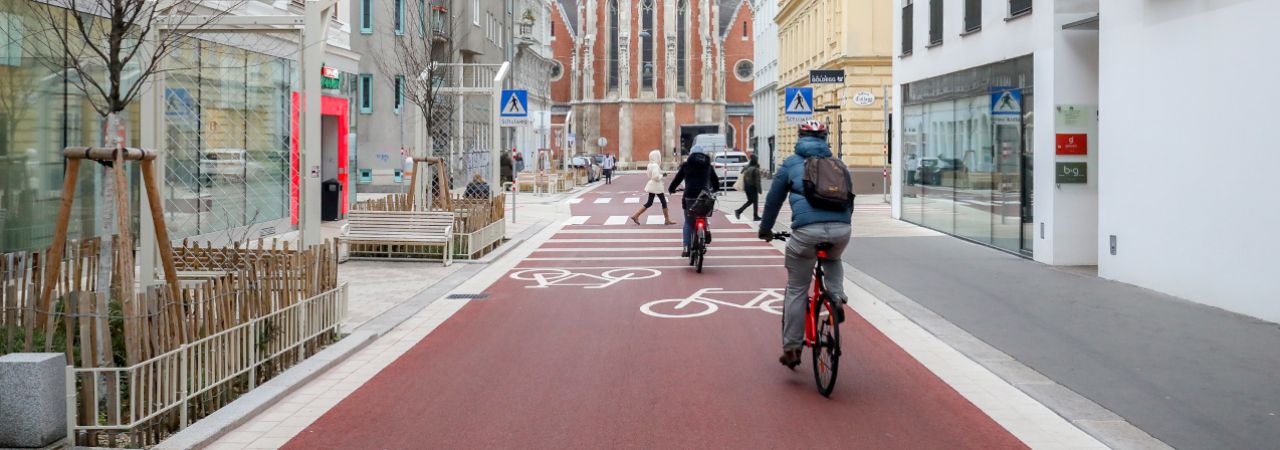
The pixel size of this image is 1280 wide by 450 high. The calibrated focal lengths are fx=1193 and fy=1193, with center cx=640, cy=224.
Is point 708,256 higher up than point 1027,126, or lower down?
lower down

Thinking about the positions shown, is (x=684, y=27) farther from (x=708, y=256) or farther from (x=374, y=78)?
(x=708, y=256)

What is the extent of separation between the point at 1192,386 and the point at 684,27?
98150 millimetres

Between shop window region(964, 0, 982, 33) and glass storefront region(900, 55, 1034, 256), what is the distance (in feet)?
2.45

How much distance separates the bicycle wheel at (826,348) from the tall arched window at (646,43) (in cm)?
9729

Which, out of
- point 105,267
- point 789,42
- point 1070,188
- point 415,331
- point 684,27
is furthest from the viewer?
point 684,27

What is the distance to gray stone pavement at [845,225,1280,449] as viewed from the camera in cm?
729

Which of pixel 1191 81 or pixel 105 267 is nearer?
pixel 105 267

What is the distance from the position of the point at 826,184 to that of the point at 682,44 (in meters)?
98.8

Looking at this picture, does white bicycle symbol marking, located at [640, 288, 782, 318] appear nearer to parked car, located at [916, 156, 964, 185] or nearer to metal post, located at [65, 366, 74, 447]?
metal post, located at [65, 366, 74, 447]

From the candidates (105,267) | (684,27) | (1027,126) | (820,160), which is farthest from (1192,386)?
(684,27)

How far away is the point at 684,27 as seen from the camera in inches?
4117

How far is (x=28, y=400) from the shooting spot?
5.93 metres

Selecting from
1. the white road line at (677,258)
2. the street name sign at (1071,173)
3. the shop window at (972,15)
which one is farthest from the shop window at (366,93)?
the street name sign at (1071,173)

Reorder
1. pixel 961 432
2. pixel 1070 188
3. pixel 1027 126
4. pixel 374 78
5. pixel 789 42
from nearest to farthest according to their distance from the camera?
1. pixel 961 432
2. pixel 1070 188
3. pixel 1027 126
4. pixel 374 78
5. pixel 789 42
